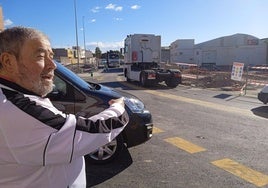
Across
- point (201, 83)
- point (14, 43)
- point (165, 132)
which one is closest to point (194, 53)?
point (201, 83)

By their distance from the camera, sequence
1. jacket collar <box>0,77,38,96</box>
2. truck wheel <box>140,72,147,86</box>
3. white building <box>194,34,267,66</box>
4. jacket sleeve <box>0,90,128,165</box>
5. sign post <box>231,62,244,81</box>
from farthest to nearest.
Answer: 1. white building <box>194,34,267,66</box>
2. truck wheel <box>140,72,147,86</box>
3. sign post <box>231,62,244,81</box>
4. jacket collar <box>0,77,38,96</box>
5. jacket sleeve <box>0,90,128,165</box>

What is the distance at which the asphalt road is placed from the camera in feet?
16.6

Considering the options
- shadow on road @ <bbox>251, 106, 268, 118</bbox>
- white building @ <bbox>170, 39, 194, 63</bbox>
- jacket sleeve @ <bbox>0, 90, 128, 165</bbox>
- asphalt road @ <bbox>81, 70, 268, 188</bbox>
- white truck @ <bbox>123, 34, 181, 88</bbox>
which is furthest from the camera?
white building @ <bbox>170, 39, 194, 63</bbox>

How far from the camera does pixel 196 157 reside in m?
6.22

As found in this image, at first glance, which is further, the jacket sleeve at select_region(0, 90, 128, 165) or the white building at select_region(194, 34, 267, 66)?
the white building at select_region(194, 34, 267, 66)

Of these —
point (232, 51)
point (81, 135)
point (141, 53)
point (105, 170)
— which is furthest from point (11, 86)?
point (232, 51)

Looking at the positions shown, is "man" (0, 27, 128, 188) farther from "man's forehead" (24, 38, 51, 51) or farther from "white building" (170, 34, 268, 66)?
"white building" (170, 34, 268, 66)

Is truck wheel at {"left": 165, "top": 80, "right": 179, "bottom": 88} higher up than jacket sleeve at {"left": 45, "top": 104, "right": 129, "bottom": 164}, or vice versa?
jacket sleeve at {"left": 45, "top": 104, "right": 129, "bottom": 164}

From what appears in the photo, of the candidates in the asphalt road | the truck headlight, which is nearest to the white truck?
the asphalt road

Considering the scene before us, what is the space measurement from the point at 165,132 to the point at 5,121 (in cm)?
690

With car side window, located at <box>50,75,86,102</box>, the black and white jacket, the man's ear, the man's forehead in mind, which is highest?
the man's forehead

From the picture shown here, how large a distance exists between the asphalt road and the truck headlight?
0.84m

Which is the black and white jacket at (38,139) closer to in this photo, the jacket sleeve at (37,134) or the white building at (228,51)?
the jacket sleeve at (37,134)

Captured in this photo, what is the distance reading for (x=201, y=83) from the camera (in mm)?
23156
